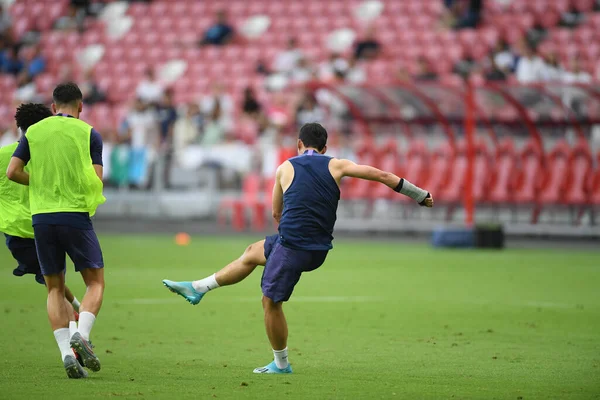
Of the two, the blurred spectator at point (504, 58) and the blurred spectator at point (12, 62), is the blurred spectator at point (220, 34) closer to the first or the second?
the blurred spectator at point (12, 62)

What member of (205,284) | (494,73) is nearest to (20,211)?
(205,284)

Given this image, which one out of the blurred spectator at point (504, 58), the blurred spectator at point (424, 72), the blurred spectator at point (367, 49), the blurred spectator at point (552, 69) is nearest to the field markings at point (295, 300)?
the blurred spectator at point (552, 69)

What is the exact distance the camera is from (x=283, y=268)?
325 inches

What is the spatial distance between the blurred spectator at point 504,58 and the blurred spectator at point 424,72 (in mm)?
1565

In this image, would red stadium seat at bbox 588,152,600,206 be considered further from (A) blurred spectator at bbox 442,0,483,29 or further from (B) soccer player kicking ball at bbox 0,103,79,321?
(B) soccer player kicking ball at bbox 0,103,79,321

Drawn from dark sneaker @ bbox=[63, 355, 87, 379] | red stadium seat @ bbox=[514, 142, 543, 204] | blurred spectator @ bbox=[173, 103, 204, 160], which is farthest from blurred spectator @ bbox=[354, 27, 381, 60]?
dark sneaker @ bbox=[63, 355, 87, 379]

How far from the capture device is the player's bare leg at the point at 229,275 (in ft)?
28.0

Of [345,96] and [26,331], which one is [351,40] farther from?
[26,331]

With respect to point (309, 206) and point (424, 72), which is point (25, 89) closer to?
point (424, 72)

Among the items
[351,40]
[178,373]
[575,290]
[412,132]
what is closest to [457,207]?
[412,132]

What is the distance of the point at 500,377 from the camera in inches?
326

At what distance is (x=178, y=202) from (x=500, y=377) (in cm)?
2164

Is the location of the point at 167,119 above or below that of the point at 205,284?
above

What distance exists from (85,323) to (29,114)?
1872mm
